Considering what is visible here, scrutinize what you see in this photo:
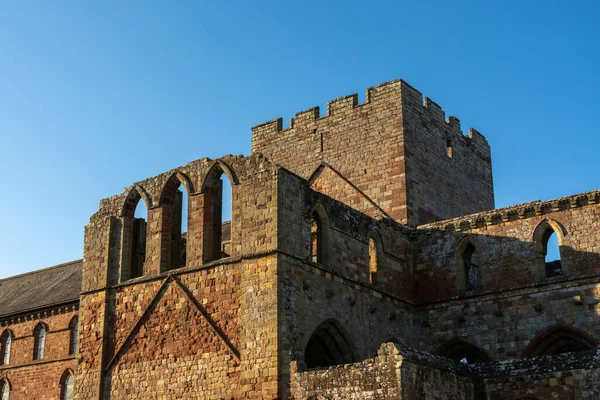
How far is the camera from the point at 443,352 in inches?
882

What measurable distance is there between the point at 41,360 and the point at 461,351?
48.8ft

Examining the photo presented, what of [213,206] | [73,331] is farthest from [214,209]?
[73,331]

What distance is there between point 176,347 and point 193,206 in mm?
3592

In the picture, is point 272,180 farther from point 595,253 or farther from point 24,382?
point 24,382

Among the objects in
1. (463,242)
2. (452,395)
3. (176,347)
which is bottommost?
(452,395)

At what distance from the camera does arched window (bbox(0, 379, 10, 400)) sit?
29.3 m

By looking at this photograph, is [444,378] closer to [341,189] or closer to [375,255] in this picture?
[375,255]

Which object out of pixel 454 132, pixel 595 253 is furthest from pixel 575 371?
pixel 454 132

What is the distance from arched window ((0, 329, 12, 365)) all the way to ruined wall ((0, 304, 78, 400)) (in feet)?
0.82

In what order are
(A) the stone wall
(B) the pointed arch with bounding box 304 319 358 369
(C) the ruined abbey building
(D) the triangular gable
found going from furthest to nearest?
(D) the triangular gable, (B) the pointed arch with bounding box 304 319 358 369, (C) the ruined abbey building, (A) the stone wall

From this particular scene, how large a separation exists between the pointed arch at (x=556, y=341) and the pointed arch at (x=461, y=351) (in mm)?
1453

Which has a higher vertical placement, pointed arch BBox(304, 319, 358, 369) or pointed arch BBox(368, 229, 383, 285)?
pointed arch BBox(368, 229, 383, 285)


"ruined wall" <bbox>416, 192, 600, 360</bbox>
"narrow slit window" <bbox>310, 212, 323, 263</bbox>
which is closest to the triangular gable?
"ruined wall" <bbox>416, 192, 600, 360</bbox>

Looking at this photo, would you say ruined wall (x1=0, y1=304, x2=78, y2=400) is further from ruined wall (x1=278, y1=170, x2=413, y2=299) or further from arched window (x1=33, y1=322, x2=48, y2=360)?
ruined wall (x1=278, y1=170, x2=413, y2=299)
